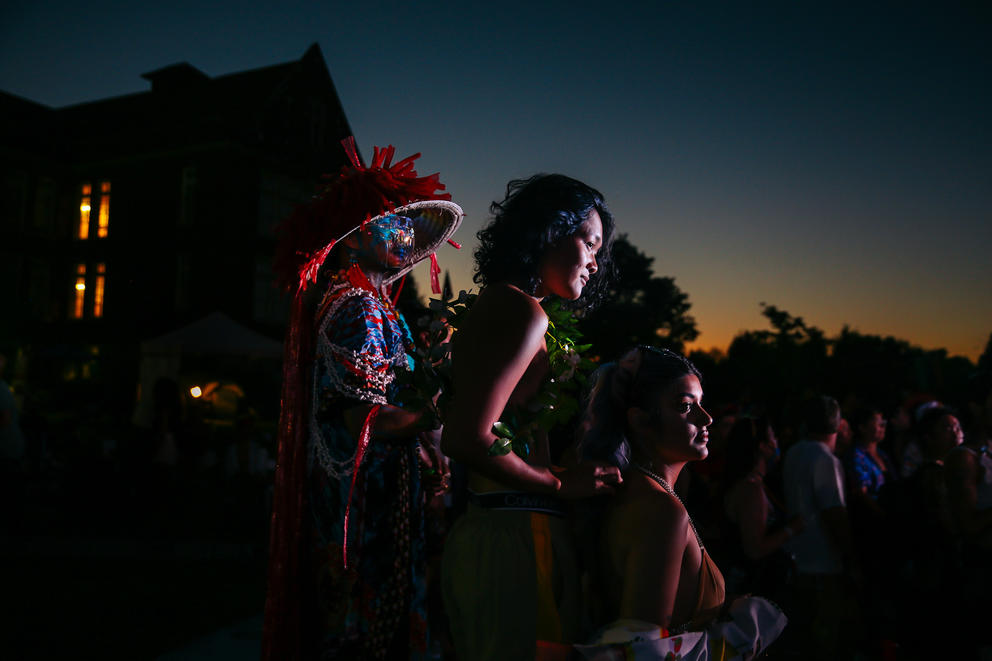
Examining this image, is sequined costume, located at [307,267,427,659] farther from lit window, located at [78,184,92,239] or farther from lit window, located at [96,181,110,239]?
lit window, located at [78,184,92,239]

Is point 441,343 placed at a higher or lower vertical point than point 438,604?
higher

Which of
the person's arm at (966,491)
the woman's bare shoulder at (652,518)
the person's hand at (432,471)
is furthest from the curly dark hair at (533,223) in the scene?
the person's arm at (966,491)

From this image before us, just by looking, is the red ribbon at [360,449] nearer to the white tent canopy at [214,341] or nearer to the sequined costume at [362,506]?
the sequined costume at [362,506]

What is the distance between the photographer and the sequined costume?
265 cm

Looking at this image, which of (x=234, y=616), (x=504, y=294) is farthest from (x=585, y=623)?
(x=234, y=616)

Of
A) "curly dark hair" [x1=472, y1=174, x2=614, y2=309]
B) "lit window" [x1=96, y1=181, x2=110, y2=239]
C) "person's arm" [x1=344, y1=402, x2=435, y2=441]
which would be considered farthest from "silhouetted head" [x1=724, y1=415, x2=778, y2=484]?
"lit window" [x1=96, y1=181, x2=110, y2=239]

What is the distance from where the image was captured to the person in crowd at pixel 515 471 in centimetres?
174

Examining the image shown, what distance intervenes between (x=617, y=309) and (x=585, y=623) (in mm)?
35762

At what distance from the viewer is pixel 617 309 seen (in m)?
37.0

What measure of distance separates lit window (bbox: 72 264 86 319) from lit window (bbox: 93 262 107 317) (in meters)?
0.41

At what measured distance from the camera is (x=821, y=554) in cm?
432

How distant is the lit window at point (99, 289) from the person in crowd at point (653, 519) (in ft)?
84.7

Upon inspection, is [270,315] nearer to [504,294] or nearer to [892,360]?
[892,360]

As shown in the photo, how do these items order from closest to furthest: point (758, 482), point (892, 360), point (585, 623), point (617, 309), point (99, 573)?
point (585, 623) → point (758, 482) → point (99, 573) → point (892, 360) → point (617, 309)
